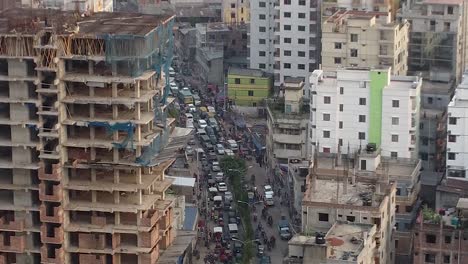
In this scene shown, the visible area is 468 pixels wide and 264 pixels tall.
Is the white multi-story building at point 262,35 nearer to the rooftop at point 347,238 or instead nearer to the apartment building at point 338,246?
the rooftop at point 347,238

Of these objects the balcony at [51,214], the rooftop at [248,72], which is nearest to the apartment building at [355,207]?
the balcony at [51,214]

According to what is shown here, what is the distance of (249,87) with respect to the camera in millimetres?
102250

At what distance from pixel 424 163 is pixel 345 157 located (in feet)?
21.9

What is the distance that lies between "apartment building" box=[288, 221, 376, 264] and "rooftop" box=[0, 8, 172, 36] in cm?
1236

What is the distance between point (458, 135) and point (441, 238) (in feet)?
35.8

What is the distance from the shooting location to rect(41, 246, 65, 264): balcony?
58219mm

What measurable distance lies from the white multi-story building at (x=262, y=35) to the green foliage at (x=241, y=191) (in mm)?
17413

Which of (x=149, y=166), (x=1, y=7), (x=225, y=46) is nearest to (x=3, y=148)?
(x=149, y=166)

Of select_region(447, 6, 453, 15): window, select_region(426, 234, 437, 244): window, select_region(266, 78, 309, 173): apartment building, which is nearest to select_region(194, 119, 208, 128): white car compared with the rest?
select_region(266, 78, 309, 173): apartment building

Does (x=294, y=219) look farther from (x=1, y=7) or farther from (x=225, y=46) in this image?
(x=225, y=46)

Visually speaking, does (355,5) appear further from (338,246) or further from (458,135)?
(338,246)

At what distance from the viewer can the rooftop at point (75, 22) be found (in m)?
57.0

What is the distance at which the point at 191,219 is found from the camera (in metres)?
75.8

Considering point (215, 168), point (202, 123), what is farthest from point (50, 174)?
point (202, 123)
